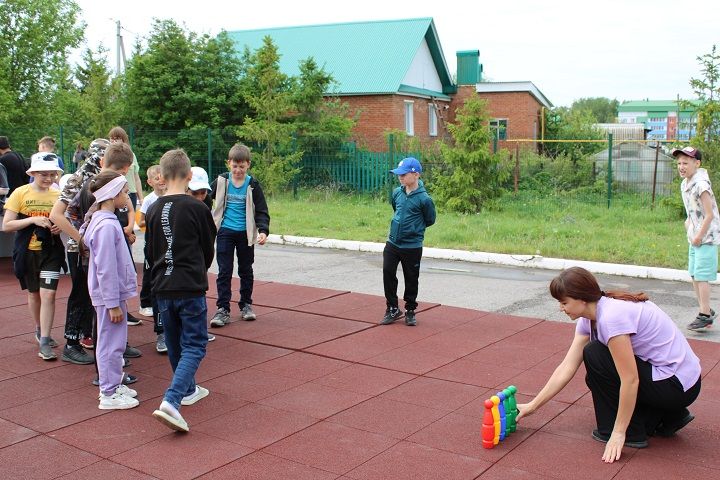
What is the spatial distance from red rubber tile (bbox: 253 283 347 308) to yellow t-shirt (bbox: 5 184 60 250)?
118 inches

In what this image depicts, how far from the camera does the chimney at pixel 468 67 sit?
39719 millimetres

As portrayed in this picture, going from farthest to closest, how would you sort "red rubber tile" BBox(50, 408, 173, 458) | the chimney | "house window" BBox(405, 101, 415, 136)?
the chimney < "house window" BBox(405, 101, 415, 136) < "red rubber tile" BBox(50, 408, 173, 458)

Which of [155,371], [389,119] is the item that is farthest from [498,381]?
[389,119]

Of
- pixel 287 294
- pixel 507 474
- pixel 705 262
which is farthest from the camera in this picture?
pixel 287 294

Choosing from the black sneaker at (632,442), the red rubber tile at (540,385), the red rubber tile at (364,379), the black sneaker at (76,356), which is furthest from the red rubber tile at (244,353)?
the black sneaker at (632,442)

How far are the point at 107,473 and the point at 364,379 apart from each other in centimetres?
228

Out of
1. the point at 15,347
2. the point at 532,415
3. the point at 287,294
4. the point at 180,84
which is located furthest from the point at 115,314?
the point at 180,84

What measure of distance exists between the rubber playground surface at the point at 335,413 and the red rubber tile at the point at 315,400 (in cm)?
1

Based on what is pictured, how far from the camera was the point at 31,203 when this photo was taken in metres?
6.70

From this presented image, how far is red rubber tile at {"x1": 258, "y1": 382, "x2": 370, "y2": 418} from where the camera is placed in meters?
5.41

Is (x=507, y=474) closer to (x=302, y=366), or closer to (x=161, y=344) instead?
(x=302, y=366)

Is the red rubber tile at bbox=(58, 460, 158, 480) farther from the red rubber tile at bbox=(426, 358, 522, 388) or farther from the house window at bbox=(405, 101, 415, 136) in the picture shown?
the house window at bbox=(405, 101, 415, 136)

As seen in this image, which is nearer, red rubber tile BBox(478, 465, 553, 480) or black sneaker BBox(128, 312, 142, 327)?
red rubber tile BBox(478, 465, 553, 480)

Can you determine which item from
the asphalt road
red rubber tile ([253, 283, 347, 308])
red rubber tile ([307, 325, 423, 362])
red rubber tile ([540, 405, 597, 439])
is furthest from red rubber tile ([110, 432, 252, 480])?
red rubber tile ([253, 283, 347, 308])
